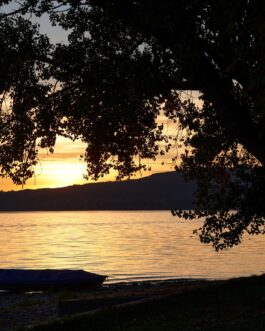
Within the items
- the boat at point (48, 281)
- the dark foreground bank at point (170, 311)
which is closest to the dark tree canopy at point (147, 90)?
the dark foreground bank at point (170, 311)

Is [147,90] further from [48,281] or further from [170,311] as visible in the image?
[48,281]

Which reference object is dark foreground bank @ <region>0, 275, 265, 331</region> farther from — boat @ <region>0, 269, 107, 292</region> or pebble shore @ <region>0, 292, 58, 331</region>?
boat @ <region>0, 269, 107, 292</region>

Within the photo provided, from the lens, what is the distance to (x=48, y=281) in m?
40.6

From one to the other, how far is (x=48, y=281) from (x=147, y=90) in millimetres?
23090

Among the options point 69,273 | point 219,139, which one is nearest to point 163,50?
point 219,139

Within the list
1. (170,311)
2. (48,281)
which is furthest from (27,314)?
(48,281)

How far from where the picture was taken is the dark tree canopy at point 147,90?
1823cm

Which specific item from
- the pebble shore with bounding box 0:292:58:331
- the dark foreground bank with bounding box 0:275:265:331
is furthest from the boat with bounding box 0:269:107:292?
the dark foreground bank with bounding box 0:275:265:331

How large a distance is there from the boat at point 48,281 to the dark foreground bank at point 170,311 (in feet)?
50.3

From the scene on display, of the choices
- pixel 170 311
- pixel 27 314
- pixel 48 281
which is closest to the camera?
pixel 170 311

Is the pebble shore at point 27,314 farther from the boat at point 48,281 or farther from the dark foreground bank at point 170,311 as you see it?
the boat at point 48,281

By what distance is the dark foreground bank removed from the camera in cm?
1730

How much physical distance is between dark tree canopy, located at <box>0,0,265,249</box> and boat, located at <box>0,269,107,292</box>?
14.7 meters

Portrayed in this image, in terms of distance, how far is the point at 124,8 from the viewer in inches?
766
